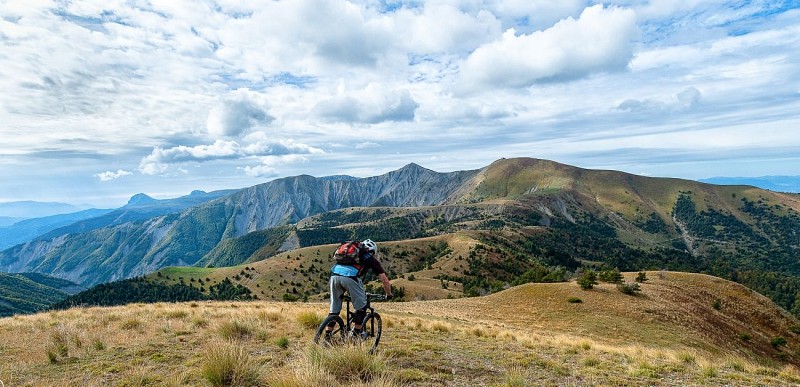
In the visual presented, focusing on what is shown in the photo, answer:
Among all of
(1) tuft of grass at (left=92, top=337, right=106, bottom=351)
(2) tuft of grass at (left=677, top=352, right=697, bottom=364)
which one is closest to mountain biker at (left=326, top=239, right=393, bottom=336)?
(1) tuft of grass at (left=92, top=337, right=106, bottom=351)

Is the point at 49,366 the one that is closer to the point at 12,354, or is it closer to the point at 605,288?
the point at 12,354

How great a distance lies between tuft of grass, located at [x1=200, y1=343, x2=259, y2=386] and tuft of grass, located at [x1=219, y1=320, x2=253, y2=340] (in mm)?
4438

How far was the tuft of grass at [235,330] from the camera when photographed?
1109 centimetres

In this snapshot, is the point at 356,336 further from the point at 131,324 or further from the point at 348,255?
the point at 131,324

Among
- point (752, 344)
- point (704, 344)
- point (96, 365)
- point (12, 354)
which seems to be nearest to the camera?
point (96, 365)

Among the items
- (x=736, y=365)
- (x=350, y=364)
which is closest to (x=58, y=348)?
(x=350, y=364)

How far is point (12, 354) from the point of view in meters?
9.79

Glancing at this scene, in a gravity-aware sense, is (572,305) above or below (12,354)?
below

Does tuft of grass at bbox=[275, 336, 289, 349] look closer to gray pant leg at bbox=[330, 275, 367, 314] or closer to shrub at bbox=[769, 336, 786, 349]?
gray pant leg at bbox=[330, 275, 367, 314]

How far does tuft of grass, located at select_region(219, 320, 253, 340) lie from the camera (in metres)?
11.1

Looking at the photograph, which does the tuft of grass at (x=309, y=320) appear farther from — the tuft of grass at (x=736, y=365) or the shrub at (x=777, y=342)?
the shrub at (x=777, y=342)

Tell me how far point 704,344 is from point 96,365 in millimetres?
34525

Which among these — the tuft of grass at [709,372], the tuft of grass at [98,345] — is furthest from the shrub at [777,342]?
the tuft of grass at [98,345]

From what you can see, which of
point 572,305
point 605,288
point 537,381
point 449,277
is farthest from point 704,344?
point 449,277
